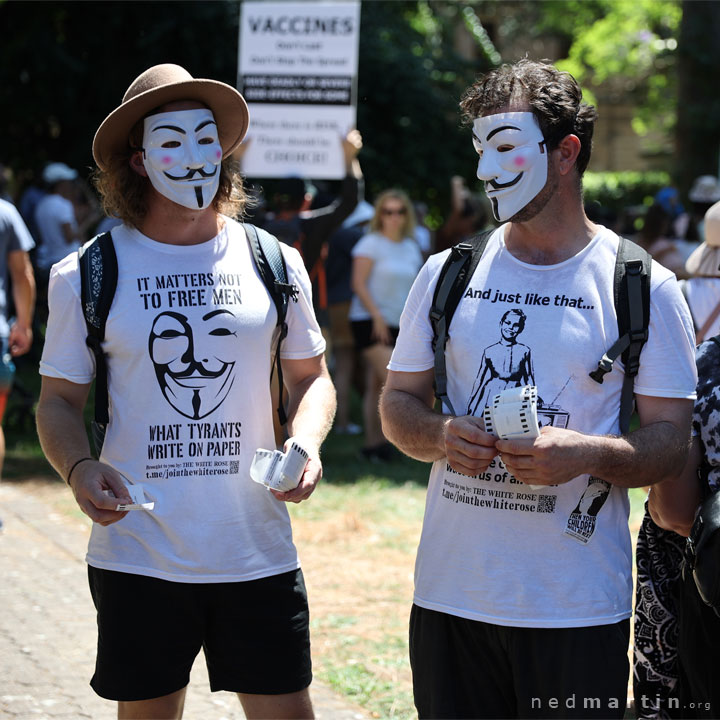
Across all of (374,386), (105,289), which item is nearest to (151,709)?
(105,289)

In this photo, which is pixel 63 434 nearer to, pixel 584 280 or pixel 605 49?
pixel 584 280

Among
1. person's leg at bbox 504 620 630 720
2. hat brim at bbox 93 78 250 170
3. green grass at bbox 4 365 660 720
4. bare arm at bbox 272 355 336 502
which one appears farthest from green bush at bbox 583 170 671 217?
person's leg at bbox 504 620 630 720

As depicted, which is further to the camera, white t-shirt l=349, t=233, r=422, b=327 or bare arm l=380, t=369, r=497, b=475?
white t-shirt l=349, t=233, r=422, b=327

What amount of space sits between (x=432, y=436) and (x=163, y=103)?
126 centimetres

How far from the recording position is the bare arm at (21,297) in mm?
6537

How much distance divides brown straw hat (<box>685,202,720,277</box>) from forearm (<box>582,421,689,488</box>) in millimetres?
1331

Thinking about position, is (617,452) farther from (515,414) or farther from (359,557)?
(359,557)

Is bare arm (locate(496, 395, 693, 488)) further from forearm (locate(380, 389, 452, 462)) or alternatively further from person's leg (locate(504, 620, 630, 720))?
person's leg (locate(504, 620, 630, 720))

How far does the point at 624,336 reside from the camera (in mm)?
2699

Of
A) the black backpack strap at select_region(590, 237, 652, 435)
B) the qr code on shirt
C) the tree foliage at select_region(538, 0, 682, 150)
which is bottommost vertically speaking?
the qr code on shirt

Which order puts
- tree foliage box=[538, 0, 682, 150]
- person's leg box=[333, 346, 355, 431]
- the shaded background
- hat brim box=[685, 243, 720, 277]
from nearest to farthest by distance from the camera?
1. hat brim box=[685, 243, 720, 277]
2. person's leg box=[333, 346, 355, 431]
3. the shaded background
4. tree foliage box=[538, 0, 682, 150]

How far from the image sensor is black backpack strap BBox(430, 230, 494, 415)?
2.86m

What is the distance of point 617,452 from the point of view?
8.63ft

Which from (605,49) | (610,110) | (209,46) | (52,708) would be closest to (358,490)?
(52,708)
